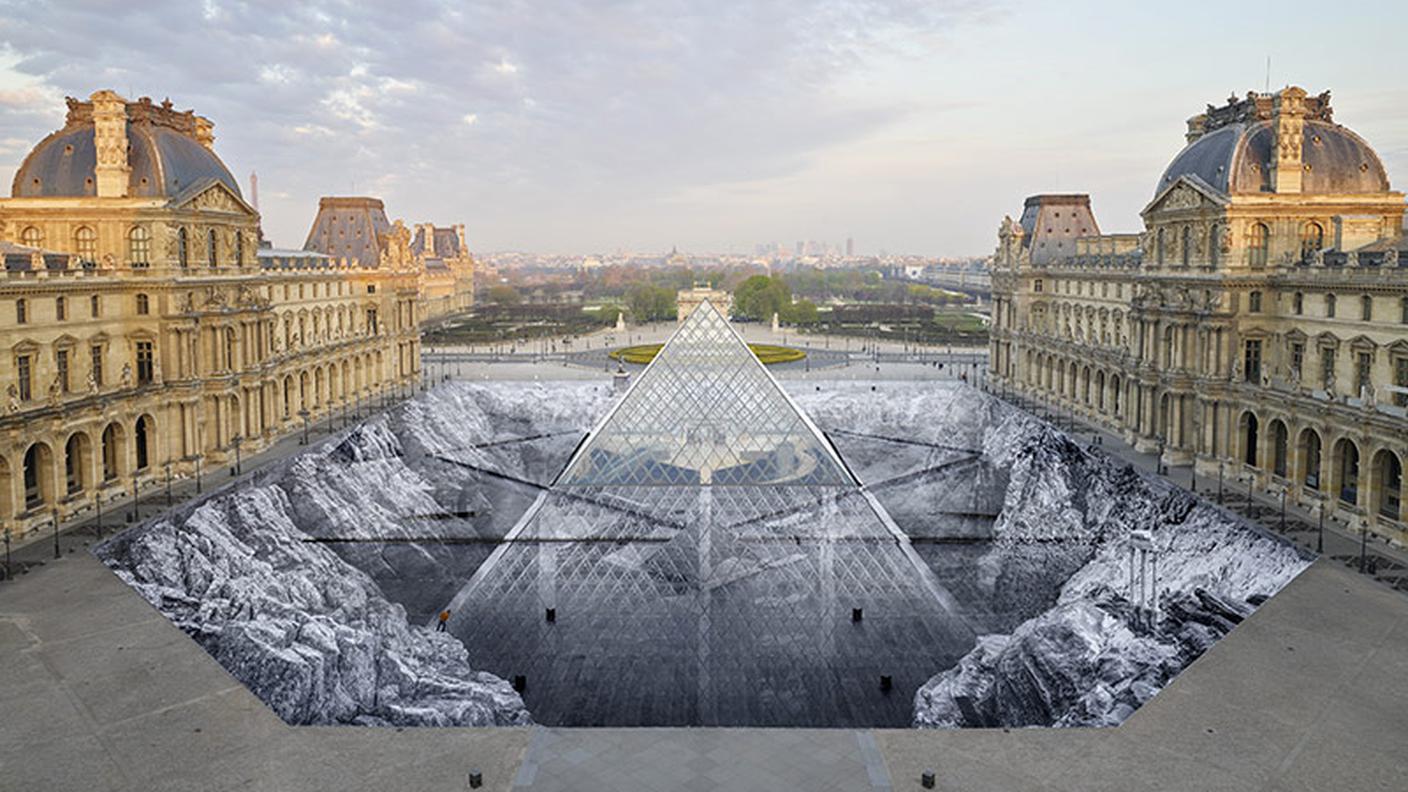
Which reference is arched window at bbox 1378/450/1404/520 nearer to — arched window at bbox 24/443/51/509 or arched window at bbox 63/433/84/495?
arched window at bbox 24/443/51/509

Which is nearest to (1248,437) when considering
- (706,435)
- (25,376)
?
(706,435)

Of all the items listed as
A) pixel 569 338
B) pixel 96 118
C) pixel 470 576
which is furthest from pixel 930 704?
pixel 569 338

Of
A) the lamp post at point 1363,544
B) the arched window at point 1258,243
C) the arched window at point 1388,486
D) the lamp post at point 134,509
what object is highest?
the arched window at point 1258,243

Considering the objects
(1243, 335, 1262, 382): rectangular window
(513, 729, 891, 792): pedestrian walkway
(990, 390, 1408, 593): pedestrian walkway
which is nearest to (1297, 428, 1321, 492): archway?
(990, 390, 1408, 593): pedestrian walkway

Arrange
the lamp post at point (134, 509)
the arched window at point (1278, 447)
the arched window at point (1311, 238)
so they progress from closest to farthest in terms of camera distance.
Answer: the lamp post at point (134, 509), the arched window at point (1278, 447), the arched window at point (1311, 238)

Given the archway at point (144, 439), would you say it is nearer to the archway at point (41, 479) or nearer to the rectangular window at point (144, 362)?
the rectangular window at point (144, 362)

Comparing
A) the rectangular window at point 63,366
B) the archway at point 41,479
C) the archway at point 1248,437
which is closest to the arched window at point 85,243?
the rectangular window at point 63,366
